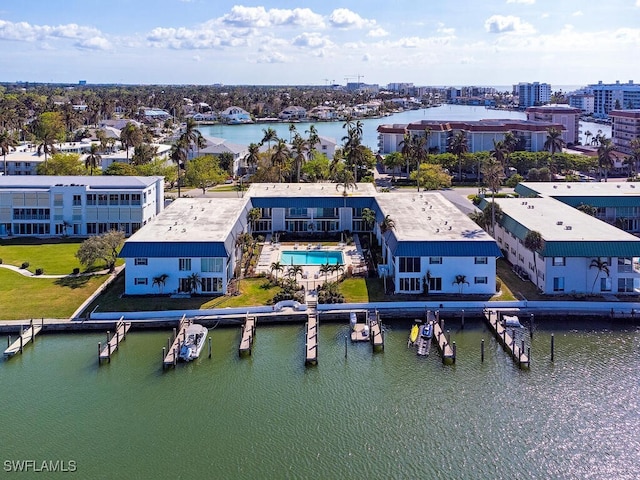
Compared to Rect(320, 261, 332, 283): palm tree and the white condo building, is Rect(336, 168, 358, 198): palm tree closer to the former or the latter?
Rect(320, 261, 332, 283): palm tree

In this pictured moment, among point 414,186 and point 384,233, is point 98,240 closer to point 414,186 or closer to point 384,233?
point 384,233

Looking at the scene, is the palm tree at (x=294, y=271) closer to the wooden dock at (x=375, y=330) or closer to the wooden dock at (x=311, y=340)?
the wooden dock at (x=311, y=340)

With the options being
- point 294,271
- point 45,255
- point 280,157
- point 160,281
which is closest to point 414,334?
point 294,271

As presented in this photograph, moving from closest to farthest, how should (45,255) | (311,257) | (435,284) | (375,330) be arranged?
(375,330) → (435,284) → (311,257) → (45,255)

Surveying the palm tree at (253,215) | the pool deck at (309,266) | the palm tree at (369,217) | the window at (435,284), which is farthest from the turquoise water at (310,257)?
the window at (435,284)

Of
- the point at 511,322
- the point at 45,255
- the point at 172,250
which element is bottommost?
the point at 511,322

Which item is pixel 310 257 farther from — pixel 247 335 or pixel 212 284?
pixel 247 335

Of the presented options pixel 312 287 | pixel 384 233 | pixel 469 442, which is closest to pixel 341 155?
pixel 384 233
